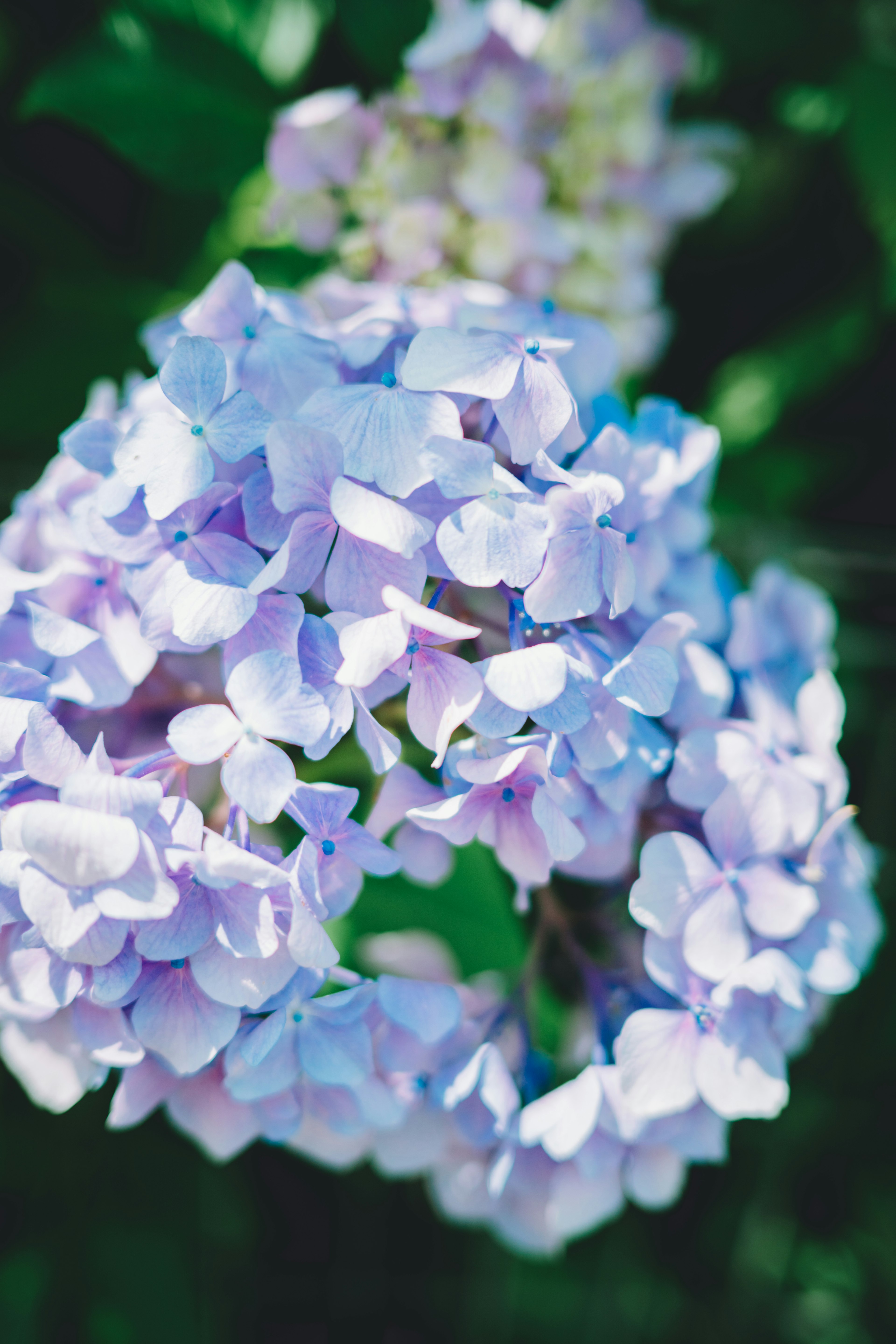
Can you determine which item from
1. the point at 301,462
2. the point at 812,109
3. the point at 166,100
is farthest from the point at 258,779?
the point at 812,109

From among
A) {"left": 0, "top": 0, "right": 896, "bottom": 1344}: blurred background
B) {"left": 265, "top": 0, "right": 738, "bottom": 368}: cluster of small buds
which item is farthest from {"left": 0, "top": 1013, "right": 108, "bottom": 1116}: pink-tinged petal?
{"left": 265, "top": 0, "right": 738, "bottom": 368}: cluster of small buds

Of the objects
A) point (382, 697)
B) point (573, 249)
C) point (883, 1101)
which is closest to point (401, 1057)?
point (382, 697)

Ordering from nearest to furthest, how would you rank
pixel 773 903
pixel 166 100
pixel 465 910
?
pixel 773 903, pixel 166 100, pixel 465 910

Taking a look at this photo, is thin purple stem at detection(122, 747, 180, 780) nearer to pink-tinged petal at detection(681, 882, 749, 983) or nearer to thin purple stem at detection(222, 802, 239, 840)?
thin purple stem at detection(222, 802, 239, 840)

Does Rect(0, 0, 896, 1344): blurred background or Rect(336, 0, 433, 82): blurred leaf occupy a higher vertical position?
Rect(336, 0, 433, 82): blurred leaf

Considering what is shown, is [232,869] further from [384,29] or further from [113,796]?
[384,29]

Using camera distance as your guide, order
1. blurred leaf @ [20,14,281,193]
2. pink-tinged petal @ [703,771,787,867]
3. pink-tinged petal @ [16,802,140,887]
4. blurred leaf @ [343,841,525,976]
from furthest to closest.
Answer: blurred leaf @ [343,841,525,976]
blurred leaf @ [20,14,281,193]
pink-tinged petal @ [703,771,787,867]
pink-tinged petal @ [16,802,140,887]

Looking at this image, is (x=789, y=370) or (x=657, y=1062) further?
(x=789, y=370)
